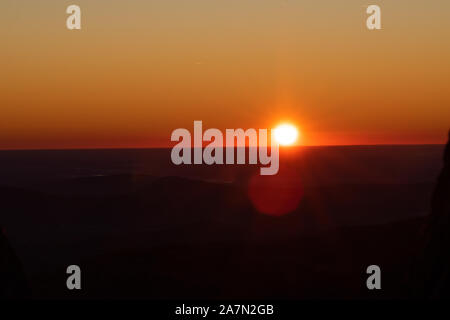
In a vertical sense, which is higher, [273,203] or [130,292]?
[273,203]

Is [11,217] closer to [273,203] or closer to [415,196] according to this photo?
[273,203]

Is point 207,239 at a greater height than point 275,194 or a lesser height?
lesser

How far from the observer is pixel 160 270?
225ft

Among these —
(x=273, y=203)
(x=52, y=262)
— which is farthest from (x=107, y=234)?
(x=273, y=203)

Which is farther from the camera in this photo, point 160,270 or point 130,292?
point 160,270

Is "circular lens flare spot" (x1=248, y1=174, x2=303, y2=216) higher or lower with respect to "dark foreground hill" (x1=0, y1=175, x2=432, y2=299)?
higher

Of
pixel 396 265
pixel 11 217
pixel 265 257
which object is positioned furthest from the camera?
pixel 11 217

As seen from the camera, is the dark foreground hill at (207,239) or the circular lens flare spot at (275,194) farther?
the circular lens flare spot at (275,194)

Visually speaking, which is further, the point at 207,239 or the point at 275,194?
the point at 275,194

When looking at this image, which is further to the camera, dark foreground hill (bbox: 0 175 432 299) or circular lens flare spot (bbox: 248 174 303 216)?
circular lens flare spot (bbox: 248 174 303 216)

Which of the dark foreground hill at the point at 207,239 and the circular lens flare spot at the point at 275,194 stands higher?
the circular lens flare spot at the point at 275,194

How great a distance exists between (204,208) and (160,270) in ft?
219
